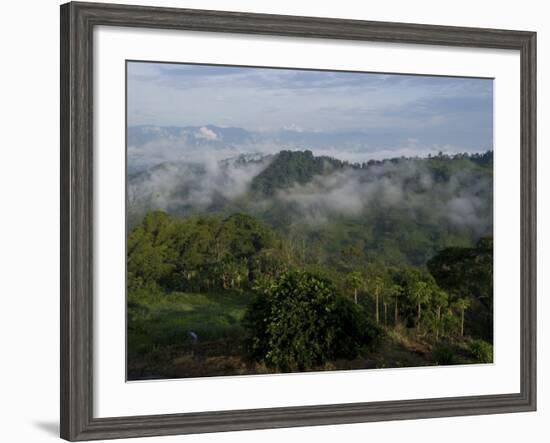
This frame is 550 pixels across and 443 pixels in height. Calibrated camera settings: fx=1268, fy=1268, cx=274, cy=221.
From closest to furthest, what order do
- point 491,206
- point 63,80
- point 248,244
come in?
point 63,80 < point 248,244 < point 491,206

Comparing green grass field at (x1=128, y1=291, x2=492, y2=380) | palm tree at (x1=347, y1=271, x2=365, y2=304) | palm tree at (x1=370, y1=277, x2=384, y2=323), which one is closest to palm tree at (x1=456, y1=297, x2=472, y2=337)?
palm tree at (x1=370, y1=277, x2=384, y2=323)

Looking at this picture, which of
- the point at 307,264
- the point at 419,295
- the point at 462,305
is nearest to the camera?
the point at 307,264

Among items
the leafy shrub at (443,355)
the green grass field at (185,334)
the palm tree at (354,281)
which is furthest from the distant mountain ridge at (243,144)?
the leafy shrub at (443,355)

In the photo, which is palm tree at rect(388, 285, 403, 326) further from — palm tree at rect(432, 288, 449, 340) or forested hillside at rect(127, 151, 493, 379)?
palm tree at rect(432, 288, 449, 340)

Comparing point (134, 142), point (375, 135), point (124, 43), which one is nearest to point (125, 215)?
point (134, 142)

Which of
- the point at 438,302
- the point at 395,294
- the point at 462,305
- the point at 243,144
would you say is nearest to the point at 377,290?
the point at 395,294

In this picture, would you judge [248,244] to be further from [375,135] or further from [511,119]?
[511,119]

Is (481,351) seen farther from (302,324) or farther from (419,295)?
(302,324)

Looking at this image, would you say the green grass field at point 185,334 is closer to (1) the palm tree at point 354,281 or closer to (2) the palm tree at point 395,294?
(1) the palm tree at point 354,281
